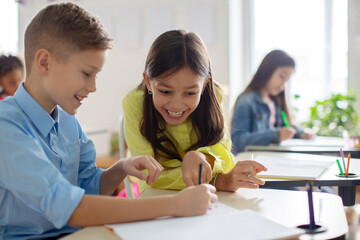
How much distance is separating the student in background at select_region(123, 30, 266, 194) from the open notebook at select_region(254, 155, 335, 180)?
7.0 inches

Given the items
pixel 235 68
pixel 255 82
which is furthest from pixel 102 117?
pixel 255 82

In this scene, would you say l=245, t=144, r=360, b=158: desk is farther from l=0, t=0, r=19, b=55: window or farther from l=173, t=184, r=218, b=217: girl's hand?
l=0, t=0, r=19, b=55: window

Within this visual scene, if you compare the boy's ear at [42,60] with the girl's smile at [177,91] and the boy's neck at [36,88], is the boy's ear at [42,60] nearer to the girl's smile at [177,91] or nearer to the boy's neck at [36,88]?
the boy's neck at [36,88]

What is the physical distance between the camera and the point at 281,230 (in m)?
0.87

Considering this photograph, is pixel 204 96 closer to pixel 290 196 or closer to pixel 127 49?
pixel 290 196

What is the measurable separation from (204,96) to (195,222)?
0.79 meters

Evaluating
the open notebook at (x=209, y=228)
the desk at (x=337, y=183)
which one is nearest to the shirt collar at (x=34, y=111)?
the open notebook at (x=209, y=228)

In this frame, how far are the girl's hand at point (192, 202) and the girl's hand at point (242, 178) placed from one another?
316 millimetres

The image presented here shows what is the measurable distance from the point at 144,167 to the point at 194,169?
0.16 metres

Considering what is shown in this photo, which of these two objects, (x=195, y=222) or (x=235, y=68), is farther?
(x=235, y=68)

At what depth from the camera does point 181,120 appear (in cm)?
157

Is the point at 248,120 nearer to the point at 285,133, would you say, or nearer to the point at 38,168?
the point at 285,133

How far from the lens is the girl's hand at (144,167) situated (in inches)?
45.1

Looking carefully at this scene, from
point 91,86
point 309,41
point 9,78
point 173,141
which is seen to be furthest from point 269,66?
point 91,86
